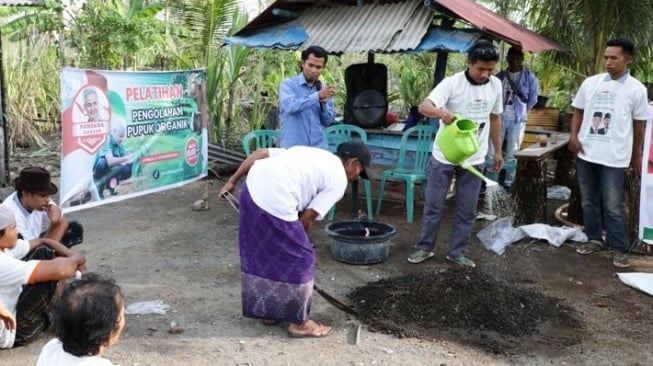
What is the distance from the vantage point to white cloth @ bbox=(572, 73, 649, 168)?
536 centimetres

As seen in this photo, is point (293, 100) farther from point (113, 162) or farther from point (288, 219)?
point (288, 219)

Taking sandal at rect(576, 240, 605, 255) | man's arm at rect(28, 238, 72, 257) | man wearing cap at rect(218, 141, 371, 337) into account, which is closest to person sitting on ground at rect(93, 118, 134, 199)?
man's arm at rect(28, 238, 72, 257)

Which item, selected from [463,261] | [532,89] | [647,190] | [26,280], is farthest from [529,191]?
[26,280]

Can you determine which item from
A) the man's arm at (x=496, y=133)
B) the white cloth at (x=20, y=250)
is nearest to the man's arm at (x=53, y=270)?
the white cloth at (x=20, y=250)

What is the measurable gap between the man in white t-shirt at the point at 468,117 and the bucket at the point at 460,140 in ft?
0.24

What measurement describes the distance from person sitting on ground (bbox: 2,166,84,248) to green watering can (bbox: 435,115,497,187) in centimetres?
279

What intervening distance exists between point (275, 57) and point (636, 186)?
8.53 metres

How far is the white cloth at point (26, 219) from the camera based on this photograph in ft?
12.1

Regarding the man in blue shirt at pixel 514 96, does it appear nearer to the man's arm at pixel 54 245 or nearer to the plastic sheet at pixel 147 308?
the plastic sheet at pixel 147 308

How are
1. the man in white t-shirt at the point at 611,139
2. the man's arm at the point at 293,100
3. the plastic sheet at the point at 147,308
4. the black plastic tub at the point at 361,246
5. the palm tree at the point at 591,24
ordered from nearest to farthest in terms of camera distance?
the plastic sheet at the point at 147,308 → the black plastic tub at the point at 361,246 → the man in white t-shirt at the point at 611,139 → the man's arm at the point at 293,100 → the palm tree at the point at 591,24

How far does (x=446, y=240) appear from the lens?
6215 mm

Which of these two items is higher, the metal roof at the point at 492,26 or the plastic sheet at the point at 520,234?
the metal roof at the point at 492,26

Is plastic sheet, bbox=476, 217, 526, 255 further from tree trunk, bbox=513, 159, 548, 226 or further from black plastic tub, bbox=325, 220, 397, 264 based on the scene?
black plastic tub, bbox=325, 220, 397, 264

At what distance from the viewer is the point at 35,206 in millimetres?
3730
